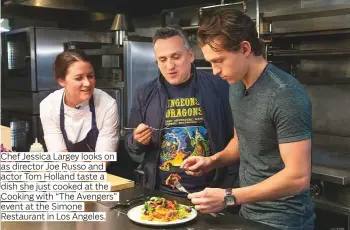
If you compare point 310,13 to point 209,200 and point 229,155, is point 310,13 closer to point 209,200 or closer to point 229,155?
point 229,155

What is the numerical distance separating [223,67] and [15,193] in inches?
24.3

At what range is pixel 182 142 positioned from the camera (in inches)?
60.2

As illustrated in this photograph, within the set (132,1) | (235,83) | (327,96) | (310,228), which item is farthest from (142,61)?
(310,228)

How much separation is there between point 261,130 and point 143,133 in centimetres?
43

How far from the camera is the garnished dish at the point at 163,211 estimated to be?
1.12 meters

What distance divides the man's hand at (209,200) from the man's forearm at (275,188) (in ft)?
0.13

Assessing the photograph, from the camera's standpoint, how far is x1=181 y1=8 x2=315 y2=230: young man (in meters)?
1.09

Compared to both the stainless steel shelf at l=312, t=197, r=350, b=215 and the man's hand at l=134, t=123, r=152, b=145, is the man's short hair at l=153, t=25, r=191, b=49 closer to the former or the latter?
the man's hand at l=134, t=123, r=152, b=145

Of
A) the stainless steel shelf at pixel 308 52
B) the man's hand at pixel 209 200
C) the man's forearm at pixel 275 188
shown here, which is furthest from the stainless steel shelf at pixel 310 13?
the man's hand at pixel 209 200

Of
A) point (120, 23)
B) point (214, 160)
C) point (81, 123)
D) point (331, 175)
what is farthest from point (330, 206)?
point (120, 23)

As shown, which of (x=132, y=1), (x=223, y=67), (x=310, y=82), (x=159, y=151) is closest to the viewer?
(x=223, y=67)

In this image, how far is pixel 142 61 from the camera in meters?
2.71

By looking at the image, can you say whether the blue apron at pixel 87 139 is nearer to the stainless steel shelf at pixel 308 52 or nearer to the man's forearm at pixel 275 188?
the man's forearm at pixel 275 188

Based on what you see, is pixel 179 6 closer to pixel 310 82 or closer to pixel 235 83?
pixel 310 82
